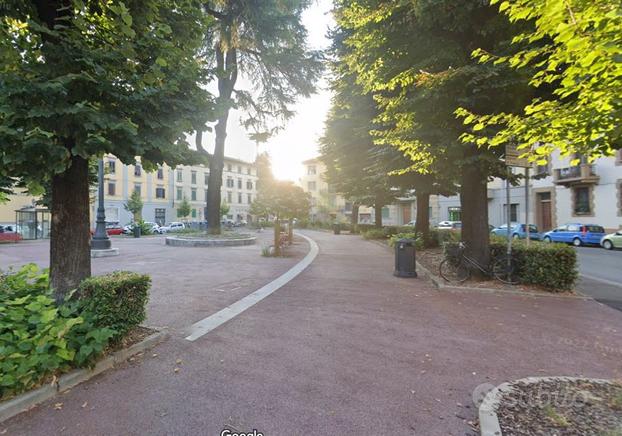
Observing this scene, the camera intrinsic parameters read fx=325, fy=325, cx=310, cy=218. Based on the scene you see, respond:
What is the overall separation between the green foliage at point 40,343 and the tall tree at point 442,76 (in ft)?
23.0

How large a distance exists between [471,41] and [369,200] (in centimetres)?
1638

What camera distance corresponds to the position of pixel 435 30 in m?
7.56

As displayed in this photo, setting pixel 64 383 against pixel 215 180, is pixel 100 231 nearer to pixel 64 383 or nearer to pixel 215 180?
pixel 215 180

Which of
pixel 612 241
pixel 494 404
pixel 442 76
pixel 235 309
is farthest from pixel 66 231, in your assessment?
pixel 612 241

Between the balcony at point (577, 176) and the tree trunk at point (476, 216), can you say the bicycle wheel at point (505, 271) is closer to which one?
the tree trunk at point (476, 216)

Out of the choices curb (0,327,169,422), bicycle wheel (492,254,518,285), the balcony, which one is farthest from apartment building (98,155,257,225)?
the balcony

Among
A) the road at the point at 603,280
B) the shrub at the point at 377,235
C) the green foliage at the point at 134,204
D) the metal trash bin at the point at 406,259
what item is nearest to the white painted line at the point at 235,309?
the metal trash bin at the point at 406,259

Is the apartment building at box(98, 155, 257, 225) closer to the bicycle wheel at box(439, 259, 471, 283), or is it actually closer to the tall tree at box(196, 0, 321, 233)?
the tall tree at box(196, 0, 321, 233)

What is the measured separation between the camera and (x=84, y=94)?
362cm

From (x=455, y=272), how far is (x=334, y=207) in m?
49.6

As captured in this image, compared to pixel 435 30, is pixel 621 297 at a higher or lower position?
lower

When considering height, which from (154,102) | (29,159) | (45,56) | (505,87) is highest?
(505,87)

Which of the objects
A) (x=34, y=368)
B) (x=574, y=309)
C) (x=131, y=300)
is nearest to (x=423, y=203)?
(x=574, y=309)

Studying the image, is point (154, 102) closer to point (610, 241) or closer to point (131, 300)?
point (131, 300)
